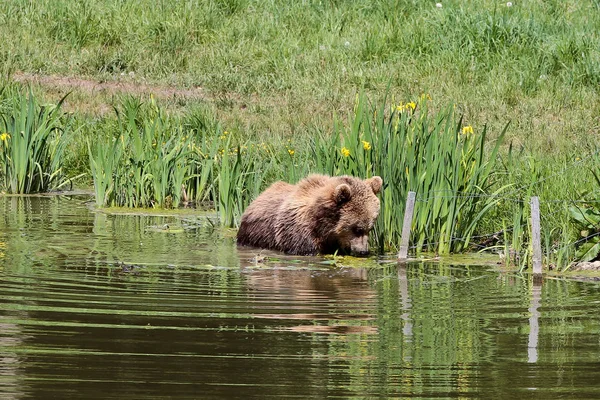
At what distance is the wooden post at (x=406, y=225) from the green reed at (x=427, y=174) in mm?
359

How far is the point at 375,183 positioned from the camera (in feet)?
32.2

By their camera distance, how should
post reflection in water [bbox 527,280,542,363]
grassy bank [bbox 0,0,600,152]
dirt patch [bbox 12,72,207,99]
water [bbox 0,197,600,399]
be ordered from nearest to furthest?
1. water [bbox 0,197,600,399]
2. post reflection in water [bbox 527,280,542,363]
3. grassy bank [bbox 0,0,600,152]
4. dirt patch [bbox 12,72,207,99]

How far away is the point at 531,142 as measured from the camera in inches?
594

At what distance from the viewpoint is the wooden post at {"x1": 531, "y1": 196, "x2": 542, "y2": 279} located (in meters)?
8.84

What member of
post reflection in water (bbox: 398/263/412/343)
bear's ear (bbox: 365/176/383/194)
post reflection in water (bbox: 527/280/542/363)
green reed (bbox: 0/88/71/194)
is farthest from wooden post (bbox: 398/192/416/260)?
green reed (bbox: 0/88/71/194)

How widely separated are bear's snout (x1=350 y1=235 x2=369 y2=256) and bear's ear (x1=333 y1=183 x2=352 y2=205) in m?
0.34

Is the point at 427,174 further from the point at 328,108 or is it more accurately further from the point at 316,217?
the point at 328,108

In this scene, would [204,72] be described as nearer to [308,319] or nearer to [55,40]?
[55,40]

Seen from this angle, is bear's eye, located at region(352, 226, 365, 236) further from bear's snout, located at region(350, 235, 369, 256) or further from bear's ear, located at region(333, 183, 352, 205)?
bear's ear, located at region(333, 183, 352, 205)

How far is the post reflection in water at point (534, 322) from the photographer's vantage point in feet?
20.0

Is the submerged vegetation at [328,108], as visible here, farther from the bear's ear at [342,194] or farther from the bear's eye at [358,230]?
the bear's ear at [342,194]

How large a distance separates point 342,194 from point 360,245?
1.52ft

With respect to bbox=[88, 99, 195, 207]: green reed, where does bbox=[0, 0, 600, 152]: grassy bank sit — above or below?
above

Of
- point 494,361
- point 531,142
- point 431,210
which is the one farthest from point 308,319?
point 531,142
